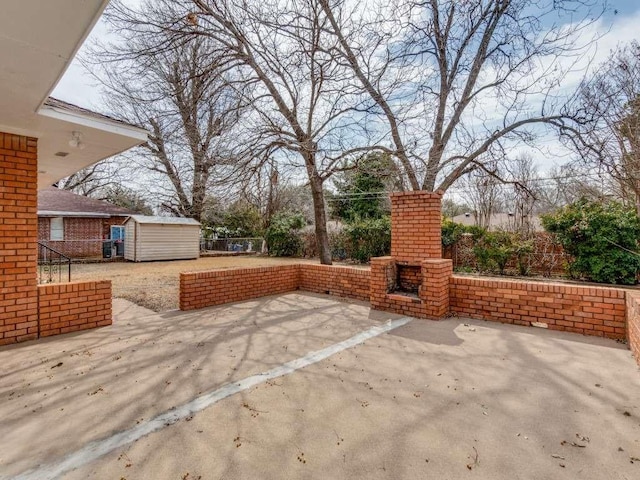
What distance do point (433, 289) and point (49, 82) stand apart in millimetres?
5163

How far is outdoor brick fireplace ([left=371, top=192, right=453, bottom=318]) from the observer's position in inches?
203

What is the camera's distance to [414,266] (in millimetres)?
5785

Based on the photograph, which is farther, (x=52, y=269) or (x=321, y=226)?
(x=52, y=269)

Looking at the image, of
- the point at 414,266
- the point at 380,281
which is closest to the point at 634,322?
the point at 414,266

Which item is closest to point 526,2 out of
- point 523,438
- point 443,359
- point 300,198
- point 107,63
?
point 443,359

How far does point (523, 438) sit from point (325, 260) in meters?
7.66

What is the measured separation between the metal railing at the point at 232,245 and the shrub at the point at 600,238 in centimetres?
1637

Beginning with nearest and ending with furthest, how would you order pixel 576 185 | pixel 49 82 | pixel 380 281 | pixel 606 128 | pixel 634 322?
1. pixel 49 82
2. pixel 634 322
3. pixel 380 281
4. pixel 606 128
5. pixel 576 185

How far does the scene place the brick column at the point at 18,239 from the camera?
3920 mm

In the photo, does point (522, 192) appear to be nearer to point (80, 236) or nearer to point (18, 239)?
point (18, 239)

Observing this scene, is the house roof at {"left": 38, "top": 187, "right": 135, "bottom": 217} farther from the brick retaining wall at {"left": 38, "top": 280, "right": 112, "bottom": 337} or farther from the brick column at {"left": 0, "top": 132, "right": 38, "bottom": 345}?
the brick retaining wall at {"left": 38, "top": 280, "right": 112, "bottom": 337}

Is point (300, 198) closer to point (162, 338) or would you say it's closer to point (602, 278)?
point (602, 278)

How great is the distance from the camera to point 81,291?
177 inches

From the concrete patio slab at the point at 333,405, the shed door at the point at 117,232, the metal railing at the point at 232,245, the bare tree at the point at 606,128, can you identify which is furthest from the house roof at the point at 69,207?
the bare tree at the point at 606,128
